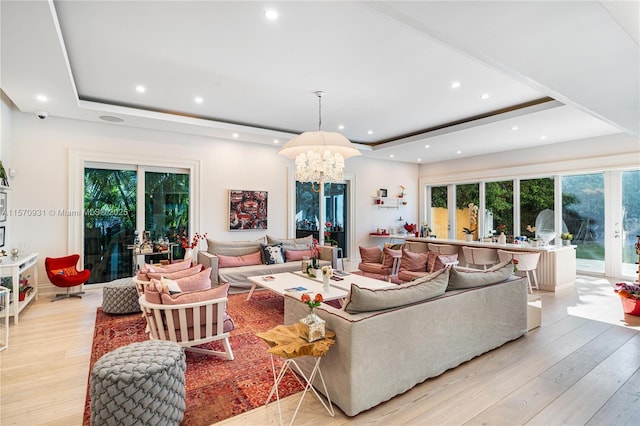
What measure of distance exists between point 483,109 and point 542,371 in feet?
13.6

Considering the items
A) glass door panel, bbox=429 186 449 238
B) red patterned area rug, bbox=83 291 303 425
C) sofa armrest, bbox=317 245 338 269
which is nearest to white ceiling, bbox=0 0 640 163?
sofa armrest, bbox=317 245 338 269

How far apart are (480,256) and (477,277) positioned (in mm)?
3357

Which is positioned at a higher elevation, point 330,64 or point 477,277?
point 330,64

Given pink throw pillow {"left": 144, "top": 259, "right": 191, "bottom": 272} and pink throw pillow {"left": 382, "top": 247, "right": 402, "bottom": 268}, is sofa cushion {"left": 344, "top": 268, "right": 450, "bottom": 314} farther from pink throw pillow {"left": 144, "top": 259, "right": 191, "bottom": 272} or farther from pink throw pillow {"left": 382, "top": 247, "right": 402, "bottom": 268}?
pink throw pillow {"left": 382, "top": 247, "right": 402, "bottom": 268}

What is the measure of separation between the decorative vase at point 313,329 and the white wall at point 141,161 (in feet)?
15.9

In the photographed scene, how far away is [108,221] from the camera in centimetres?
585

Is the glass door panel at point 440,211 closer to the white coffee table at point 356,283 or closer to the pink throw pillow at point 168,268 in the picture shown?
the white coffee table at point 356,283

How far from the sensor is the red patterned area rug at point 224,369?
91.4 inches

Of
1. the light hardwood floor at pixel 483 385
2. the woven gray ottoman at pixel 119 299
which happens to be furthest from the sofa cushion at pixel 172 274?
the woven gray ottoman at pixel 119 299

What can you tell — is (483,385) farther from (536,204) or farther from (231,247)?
(536,204)

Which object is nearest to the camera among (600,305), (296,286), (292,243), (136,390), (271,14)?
(136,390)

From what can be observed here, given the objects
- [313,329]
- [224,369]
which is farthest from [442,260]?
[224,369]

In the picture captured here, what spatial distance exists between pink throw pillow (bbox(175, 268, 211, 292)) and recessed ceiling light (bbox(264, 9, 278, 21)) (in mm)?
2517

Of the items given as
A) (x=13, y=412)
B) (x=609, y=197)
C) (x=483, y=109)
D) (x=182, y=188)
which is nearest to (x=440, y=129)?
(x=483, y=109)
